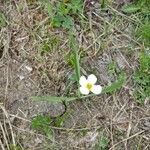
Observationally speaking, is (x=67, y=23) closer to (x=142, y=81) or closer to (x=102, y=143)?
(x=142, y=81)

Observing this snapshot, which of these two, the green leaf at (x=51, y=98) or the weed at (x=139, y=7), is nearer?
the green leaf at (x=51, y=98)

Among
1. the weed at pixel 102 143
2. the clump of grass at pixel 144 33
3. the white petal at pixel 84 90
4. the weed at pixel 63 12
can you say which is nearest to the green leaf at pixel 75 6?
the weed at pixel 63 12

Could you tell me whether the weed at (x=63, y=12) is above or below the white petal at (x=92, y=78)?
above

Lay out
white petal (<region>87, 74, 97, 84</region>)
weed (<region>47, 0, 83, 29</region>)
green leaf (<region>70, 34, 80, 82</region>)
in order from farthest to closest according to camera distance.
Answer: weed (<region>47, 0, 83, 29</region>) → white petal (<region>87, 74, 97, 84</region>) → green leaf (<region>70, 34, 80, 82</region>)

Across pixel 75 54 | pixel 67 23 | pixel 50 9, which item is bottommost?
pixel 75 54

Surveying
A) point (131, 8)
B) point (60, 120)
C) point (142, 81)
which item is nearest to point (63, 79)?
point (60, 120)

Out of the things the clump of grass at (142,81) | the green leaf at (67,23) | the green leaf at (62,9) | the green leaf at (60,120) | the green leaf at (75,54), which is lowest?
the green leaf at (60,120)

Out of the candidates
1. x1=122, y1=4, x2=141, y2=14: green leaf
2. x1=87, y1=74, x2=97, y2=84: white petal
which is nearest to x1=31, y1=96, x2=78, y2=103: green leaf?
x1=87, y1=74, x2=97, y2=84: white petal

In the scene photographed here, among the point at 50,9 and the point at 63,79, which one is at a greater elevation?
the point at 50,9

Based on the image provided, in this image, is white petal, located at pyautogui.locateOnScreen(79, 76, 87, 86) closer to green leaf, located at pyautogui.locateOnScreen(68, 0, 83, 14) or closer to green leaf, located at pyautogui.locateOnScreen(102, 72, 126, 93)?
green leaf, located at pyautogui.locateOnScreen(102, 72, 126, 93)

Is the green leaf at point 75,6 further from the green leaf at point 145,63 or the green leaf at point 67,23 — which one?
the green leaf at point 145,63

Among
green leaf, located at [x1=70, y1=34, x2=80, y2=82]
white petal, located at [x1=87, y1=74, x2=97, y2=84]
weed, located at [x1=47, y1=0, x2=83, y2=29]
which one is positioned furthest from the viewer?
weed, located at [x1=47, y1=0, x2=83, y2=29]
